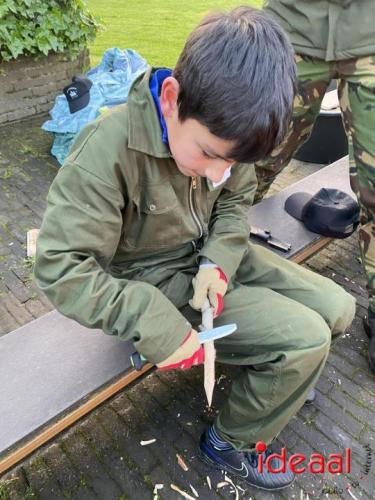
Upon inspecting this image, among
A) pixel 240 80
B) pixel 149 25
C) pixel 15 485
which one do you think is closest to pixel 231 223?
pixel 240 80

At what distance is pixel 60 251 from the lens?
142 centimetres

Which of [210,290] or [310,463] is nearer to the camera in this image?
[210,290]

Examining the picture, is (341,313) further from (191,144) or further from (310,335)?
(191,144)

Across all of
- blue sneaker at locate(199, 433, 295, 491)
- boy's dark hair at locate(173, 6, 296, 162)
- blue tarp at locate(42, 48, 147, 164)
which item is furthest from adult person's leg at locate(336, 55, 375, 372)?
blue tarp at locate(42, 48, 147, 164)

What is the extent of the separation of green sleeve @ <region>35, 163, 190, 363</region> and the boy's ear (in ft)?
0.95

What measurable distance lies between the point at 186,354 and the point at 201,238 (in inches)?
22.6

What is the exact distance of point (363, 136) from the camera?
88.3 inches

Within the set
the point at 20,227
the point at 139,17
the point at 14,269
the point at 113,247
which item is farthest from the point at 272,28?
the point at 139,17

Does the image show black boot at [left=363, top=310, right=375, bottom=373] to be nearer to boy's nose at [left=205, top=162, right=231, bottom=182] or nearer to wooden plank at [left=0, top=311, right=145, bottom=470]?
wooden plank at [left=0, top=311, right=145, bottom=470]

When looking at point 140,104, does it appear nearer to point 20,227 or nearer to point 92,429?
point 92,429

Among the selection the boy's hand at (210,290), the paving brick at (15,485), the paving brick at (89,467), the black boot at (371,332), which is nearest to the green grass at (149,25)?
the black boot at (371,332)

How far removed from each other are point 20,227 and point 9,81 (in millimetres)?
2115

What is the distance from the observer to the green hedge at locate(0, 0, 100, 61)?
438 centimetres

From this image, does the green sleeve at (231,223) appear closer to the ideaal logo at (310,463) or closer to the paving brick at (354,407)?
the ideaal logo at (310,463)
